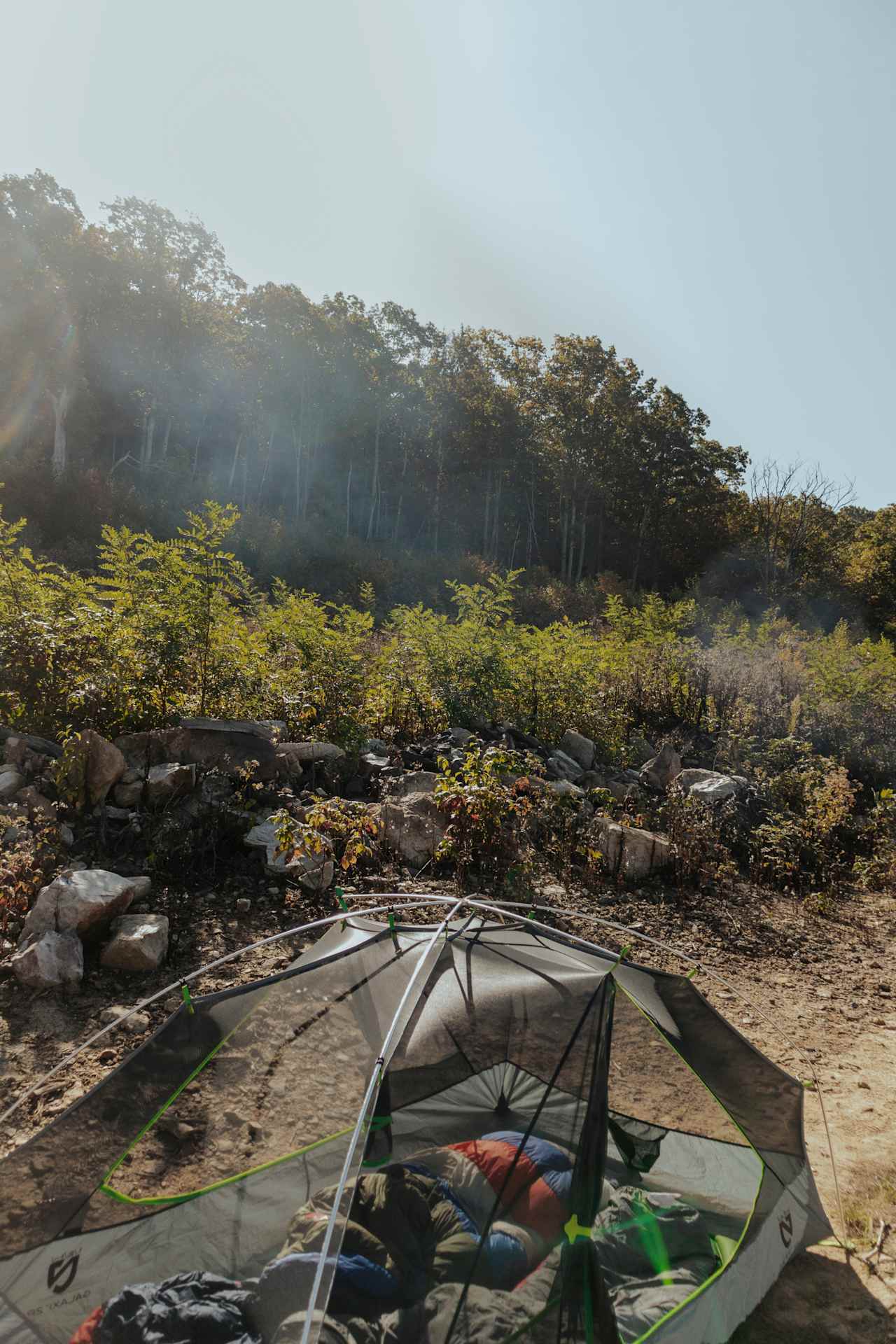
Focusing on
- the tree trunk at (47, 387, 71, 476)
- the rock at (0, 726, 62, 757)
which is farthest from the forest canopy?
the rock at (0, 726, 62, 757)

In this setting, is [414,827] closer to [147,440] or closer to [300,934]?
[300,934]

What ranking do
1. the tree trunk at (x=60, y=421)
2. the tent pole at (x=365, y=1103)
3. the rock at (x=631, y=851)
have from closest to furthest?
the tent pole at (x=365, y=1103) → the rock at (x=631, y=851) → the tree trunk at (x=60, y=421)

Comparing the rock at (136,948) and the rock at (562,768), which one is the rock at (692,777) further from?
the rock at (136,948)

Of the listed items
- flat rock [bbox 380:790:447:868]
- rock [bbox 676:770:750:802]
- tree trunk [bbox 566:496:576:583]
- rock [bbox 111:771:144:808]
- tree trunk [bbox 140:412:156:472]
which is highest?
tree trunk [bbox 140:412:156:472]

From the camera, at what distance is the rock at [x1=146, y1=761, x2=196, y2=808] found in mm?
5148

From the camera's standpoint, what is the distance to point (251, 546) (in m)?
20.4

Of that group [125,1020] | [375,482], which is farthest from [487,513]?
[125,1020]

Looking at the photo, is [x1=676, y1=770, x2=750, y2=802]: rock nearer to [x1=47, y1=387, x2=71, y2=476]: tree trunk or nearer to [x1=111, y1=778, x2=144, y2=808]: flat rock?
[x1=111, y1=778, x2=144, y2=808]: flat rock

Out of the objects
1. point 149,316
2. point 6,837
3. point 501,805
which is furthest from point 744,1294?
point 149,316

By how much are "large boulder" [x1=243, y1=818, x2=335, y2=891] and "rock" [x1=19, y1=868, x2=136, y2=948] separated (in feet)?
3.48

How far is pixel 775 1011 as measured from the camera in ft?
14.8

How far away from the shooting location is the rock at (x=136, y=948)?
400 centimetres

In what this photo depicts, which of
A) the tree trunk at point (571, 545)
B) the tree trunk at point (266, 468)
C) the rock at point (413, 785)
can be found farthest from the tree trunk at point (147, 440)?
the rock at point (413, 785)

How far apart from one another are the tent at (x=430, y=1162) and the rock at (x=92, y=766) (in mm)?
2655
